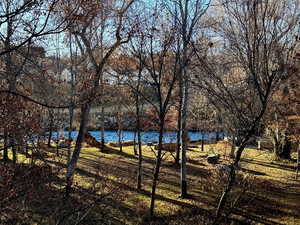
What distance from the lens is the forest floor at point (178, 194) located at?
668cm

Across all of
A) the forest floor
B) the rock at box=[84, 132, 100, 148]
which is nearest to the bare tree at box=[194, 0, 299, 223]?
the forest floor

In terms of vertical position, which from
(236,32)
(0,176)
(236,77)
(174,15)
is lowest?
(0,176)

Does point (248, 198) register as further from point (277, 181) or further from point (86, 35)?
point (86, 35)

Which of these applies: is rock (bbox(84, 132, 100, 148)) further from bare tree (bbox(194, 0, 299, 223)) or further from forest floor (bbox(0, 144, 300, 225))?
bare tree (bbox(194, 0, 299, 223))

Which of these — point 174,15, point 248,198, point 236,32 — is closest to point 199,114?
point 248,198

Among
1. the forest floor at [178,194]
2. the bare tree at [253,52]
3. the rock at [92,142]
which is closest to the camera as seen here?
the bare tree at [253,52]

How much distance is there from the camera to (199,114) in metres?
18.8

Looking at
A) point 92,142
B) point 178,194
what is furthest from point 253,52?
point 92,142

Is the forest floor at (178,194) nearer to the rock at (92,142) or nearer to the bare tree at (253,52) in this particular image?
the bare tree at (253,52)

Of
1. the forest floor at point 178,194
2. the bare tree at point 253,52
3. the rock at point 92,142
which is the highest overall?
the bare tree at point 253,52

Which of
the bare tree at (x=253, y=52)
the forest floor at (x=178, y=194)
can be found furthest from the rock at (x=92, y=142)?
the bare tree at (x=253, y=52)

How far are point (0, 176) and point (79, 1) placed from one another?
2527 mm

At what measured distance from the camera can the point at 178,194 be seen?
28.6 feet

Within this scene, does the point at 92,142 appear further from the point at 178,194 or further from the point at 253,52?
the point at 253,52
